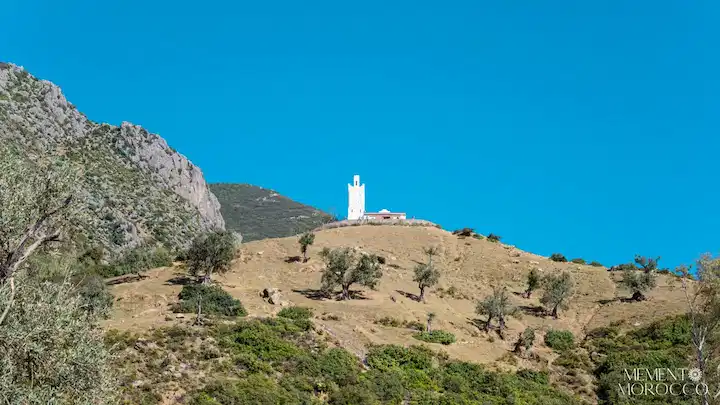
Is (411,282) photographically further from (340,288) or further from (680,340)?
(680,340)

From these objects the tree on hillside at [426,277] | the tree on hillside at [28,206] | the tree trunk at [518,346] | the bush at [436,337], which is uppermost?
the tree on hillside at [426,277]

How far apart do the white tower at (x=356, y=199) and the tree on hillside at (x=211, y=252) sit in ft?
222

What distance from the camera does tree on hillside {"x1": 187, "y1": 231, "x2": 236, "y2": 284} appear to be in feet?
169

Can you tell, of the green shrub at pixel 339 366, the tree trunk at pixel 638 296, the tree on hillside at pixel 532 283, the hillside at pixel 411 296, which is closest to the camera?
the green shrub at pixel 339 366

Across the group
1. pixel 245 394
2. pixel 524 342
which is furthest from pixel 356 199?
pixel 245 394

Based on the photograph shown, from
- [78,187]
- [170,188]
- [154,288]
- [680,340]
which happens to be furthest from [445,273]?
[170,188]

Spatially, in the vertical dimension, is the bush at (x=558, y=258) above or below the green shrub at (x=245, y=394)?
above

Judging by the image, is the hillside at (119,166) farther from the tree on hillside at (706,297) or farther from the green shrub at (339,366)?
the tree on hillside at (706,297)

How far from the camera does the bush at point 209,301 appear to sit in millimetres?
42062

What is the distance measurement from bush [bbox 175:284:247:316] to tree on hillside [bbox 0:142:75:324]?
24.2 meters

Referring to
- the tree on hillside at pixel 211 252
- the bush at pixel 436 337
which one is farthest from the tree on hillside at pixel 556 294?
the tree on hillside at pixel 211 252

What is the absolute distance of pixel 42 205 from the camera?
1681cm

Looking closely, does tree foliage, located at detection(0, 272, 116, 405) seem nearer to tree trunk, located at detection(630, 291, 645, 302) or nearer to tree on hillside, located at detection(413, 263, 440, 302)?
tree on hillside, located at detection(413, 263, 440, 302)

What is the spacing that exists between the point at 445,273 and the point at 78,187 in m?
61.7
